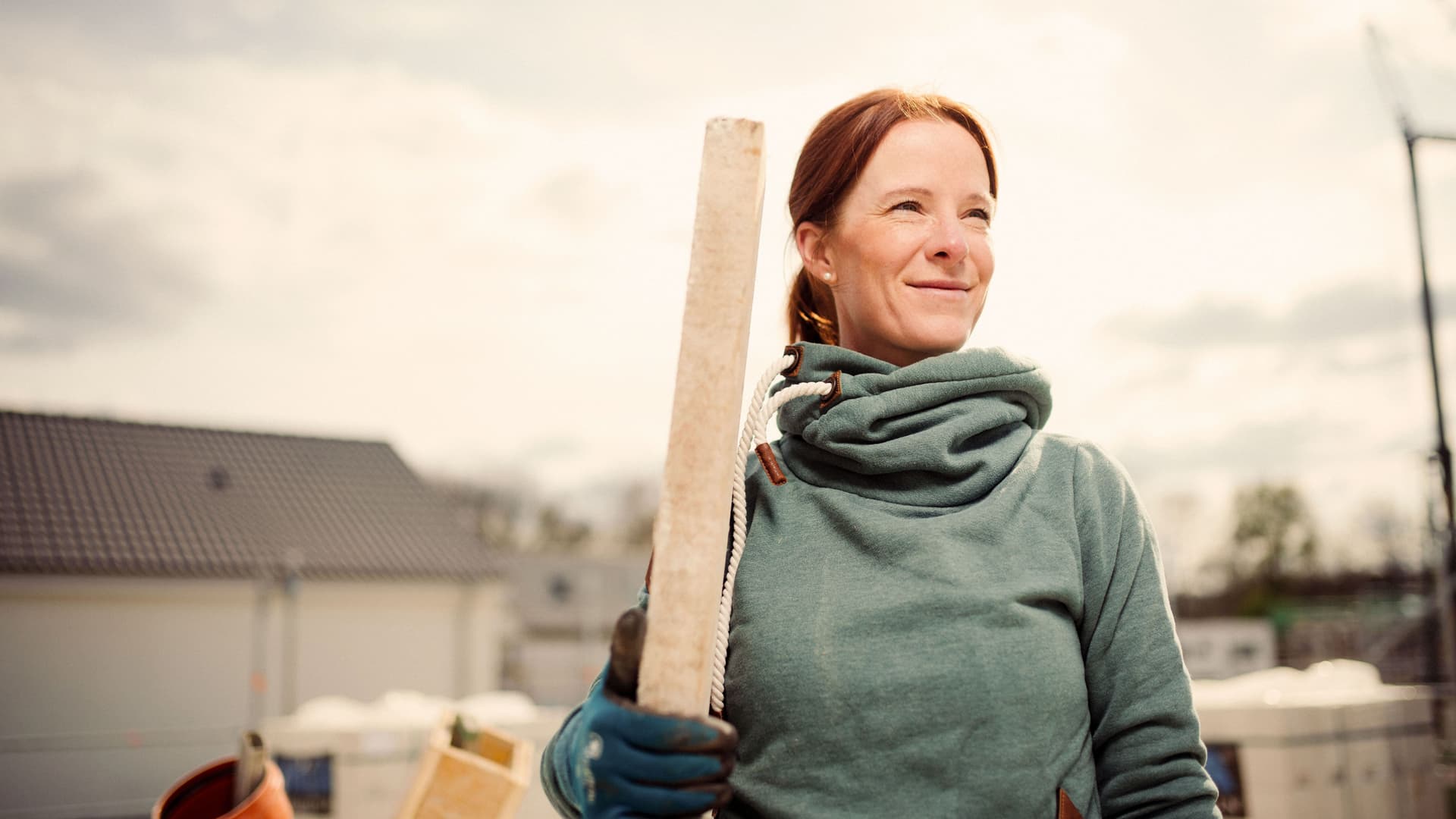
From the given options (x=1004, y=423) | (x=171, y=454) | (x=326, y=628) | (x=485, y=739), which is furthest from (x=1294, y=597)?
(x=1004, y=423)

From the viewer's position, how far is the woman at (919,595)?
1.45 m

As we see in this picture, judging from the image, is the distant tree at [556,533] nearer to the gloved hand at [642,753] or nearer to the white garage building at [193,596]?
the white garage building at [193,596]

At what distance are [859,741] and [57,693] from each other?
22.4 m

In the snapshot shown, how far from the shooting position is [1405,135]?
11.5 m

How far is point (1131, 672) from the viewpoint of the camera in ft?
4.97

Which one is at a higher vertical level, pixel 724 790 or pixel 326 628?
pixel 724 790

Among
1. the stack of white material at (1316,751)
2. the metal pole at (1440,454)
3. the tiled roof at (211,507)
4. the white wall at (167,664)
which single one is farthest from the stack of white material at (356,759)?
the tiled roof at (211,507)

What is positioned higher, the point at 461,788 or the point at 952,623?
the point at 952,623

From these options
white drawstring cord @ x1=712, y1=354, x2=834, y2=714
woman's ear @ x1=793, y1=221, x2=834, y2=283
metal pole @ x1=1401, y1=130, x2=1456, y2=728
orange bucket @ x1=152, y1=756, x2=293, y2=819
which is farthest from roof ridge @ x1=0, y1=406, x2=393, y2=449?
white drawstring cord @ x1=712, y1=354, x2=834, y2=714

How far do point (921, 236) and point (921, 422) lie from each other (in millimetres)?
295

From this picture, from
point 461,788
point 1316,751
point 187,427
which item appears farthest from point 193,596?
point 1316,751

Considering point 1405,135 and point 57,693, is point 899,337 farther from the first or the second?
point 57,693

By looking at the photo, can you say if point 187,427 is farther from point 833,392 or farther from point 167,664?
point 833,392

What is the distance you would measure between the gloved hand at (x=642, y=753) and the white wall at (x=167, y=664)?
57.6ft
